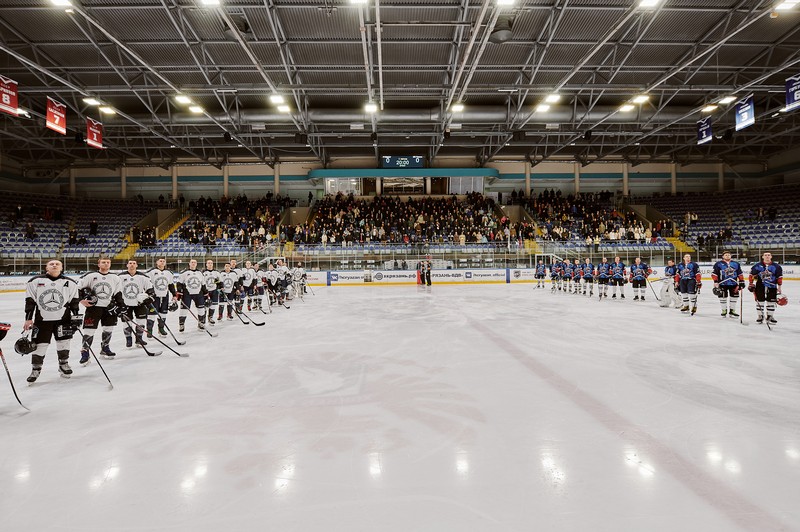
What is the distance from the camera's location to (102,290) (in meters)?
6.50

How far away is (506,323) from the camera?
9688 millimetres

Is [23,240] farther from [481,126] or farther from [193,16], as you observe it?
[481,126]

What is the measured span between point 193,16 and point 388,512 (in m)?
16.7

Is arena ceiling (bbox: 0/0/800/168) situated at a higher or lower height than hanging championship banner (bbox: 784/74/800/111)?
higher

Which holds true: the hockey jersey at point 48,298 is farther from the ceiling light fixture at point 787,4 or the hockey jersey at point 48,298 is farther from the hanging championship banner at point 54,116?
the ceiling light fixture at point 787,4

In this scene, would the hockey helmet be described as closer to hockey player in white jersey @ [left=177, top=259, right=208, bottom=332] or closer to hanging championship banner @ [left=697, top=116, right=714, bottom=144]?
hockey player in white jersey @ [left=177, top=259, right=208, bottom=332]

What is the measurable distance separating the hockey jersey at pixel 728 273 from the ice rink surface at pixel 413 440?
350 centimetres

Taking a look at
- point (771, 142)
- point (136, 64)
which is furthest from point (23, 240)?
point (771, 142)

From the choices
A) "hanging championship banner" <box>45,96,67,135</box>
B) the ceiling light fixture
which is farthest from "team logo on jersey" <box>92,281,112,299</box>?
the ceiling light fixture

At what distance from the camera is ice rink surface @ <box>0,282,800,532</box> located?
8.16 ft

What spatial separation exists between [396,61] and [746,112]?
13.6 meters

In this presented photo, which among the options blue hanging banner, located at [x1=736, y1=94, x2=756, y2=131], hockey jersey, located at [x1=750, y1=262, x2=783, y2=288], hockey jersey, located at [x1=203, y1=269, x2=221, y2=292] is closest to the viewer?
hockey jersey, located at [x1=750, y1=262, x2=783, y2=288]

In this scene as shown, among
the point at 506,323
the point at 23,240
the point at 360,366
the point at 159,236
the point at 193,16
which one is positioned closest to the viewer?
the point at 360,366

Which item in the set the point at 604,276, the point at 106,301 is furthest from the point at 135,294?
the point at 604,276
